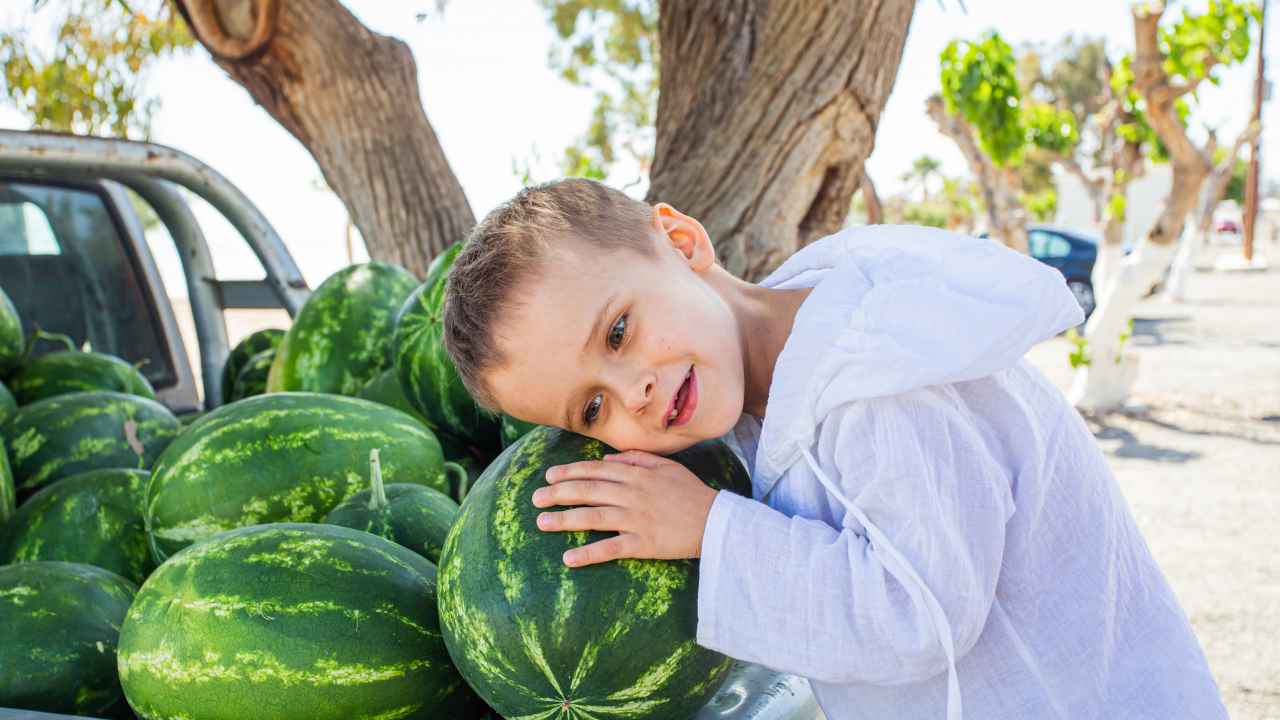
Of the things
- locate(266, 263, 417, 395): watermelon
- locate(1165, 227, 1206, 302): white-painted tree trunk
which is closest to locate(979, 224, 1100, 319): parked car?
locate(1165, 227, 1206, 302): white-painted tree trunk

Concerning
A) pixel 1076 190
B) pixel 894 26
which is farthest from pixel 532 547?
pixel 1076 190

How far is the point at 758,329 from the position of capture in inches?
69.9

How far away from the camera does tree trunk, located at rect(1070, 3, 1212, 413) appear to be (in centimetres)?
1029

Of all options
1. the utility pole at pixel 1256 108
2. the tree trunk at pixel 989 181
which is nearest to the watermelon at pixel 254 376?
the tree trunk at pixel 989 181

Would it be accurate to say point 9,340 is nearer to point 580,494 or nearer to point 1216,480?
point 580,494

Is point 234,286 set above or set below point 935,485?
below

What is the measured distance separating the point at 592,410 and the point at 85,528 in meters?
1.19

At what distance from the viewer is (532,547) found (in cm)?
147

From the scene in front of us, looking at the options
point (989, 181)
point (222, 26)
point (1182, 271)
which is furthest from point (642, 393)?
point (1182, 271)

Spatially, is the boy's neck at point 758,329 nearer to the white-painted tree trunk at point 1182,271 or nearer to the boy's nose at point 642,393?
the boy's nose at point 642,393

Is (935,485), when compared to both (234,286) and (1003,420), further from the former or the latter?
(234,286)

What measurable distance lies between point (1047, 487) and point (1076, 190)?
198 feet

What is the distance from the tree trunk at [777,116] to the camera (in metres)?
3.90

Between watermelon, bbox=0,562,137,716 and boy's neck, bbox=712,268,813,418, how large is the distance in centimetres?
115
